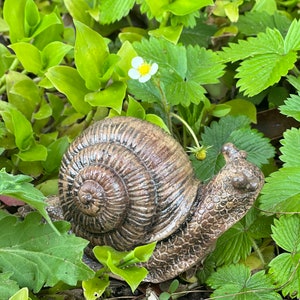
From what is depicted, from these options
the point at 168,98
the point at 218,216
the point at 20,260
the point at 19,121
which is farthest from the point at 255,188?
the point at 19,121

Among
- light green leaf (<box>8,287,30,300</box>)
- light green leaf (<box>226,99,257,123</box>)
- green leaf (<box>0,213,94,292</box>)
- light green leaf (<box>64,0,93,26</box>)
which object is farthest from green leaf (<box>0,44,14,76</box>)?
light green leaf (<box>8,287,30,300</box>)

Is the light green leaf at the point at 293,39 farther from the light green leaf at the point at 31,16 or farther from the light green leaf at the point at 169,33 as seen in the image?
the light green leaf at the point at 31,16

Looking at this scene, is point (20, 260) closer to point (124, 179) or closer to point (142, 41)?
point (124, 179)

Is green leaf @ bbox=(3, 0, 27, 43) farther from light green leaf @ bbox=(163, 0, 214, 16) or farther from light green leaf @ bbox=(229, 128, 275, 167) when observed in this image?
light green leaf @ bbox=(229, 128, 275, 167)

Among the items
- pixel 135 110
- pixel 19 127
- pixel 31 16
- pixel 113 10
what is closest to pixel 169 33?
pixel 113 10

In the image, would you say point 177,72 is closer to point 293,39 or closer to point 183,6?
point 183,6

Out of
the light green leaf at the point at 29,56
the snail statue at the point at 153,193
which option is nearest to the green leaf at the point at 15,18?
the light green leaf at the point at 29,56
